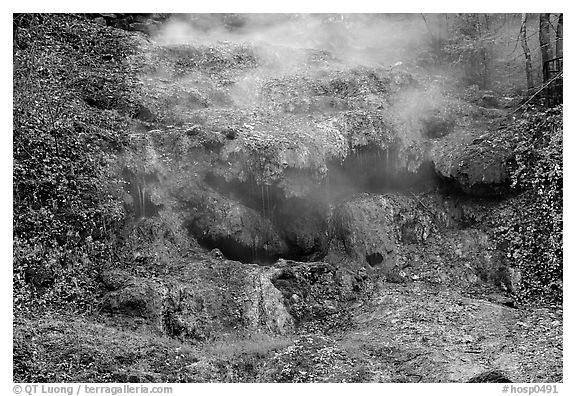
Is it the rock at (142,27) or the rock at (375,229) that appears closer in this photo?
the rock at (375,229)

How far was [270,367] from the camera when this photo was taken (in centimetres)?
889

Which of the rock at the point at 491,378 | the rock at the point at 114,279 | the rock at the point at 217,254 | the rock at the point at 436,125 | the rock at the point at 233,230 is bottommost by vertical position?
the rock at the point at 491,378

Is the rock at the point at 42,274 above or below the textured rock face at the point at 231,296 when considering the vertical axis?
above

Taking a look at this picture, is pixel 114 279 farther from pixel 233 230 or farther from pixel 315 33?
pixel 315 33

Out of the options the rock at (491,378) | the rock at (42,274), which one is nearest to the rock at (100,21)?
the rock at (42,274)

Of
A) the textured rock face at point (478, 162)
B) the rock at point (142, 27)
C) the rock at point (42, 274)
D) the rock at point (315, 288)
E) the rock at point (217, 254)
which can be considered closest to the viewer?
the rock at point (42, 274)

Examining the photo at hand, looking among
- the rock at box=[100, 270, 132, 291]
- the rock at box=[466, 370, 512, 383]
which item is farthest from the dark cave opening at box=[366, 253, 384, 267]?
the rock at box=[100, 270, 132, 291]

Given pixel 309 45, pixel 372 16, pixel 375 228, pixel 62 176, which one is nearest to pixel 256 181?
pixel 375 228

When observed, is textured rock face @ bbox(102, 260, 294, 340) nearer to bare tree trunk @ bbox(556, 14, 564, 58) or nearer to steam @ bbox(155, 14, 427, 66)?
steam @ bbox(155, 14, 427, 66)

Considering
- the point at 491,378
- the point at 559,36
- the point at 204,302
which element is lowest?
the point at 491,378

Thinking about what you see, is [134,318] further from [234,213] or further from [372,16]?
[372,16]

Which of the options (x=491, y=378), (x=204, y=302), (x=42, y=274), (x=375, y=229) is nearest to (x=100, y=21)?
(x=42, y=274)

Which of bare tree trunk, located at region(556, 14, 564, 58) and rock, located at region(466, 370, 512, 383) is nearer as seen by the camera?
rock, located at region(466, 370, 512, 383)

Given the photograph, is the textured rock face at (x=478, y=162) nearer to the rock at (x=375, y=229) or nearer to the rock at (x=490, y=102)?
the rock at (x=375, y=229)
